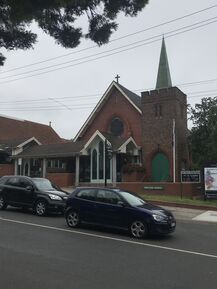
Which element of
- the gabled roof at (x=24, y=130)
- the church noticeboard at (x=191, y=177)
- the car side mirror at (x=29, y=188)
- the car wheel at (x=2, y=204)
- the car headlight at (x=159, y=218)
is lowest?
the car headlight at (x=159, y=218)

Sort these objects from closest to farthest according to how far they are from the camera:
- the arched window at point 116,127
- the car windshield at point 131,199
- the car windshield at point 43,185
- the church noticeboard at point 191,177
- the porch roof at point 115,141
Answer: the car windshield at point 131,199
the car windshield at point 43,185
the church noticeboard at point 191,177
the porch roof at point 115,141
the arched window at point 116,127

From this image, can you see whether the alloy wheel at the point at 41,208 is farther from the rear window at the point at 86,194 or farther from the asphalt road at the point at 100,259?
the rear window at the point at 86,194

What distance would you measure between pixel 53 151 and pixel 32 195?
785 inches

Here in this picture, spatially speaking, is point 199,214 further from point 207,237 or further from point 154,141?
point 154,141

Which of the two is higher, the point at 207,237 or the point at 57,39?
the point at 57,39

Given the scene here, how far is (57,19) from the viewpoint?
7355 millimetres

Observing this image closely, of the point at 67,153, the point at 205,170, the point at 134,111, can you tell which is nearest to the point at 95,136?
the point at 67,153

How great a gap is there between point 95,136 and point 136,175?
456cm

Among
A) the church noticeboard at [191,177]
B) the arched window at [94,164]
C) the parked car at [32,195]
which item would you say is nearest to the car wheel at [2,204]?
the parked car at [32,195]

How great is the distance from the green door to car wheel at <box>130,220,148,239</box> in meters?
22.2

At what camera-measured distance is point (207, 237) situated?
1393 centimetres

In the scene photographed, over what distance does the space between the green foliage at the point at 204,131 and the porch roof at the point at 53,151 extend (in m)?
9.38

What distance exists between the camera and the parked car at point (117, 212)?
43.6 ft

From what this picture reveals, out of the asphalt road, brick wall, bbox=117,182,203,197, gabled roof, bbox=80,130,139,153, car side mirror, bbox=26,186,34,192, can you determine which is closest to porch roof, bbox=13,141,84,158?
gabled roof, bbox=80,130,139,153
